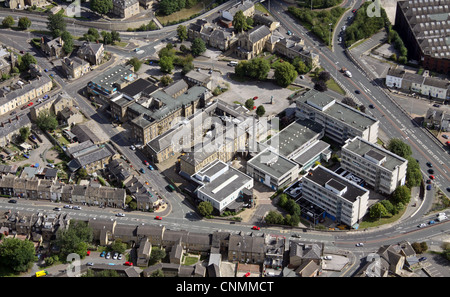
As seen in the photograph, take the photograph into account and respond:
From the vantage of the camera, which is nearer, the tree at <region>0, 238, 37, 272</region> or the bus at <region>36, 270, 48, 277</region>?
the tree at <region>0, 238, 37, 272</region>

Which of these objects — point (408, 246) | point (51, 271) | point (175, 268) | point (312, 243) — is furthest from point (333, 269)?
point (51, 271)

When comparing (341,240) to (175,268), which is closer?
(175,268)

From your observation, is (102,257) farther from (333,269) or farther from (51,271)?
(333,269)

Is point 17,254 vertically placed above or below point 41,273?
above

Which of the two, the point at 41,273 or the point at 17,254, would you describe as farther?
the point at 41,273

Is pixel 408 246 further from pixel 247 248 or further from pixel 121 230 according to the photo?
pixel 121 230

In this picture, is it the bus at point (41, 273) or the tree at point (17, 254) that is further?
the bus at point (41, 273)

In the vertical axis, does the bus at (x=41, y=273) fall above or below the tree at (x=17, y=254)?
below

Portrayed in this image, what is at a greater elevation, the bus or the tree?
the tree
